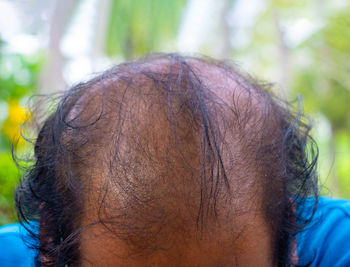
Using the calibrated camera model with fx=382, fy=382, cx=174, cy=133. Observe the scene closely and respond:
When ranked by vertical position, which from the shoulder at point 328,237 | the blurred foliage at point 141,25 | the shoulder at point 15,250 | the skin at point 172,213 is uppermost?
the blurred foliage at point 141,25

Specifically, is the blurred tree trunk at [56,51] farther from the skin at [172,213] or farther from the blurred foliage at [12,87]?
the skin at [172,213]

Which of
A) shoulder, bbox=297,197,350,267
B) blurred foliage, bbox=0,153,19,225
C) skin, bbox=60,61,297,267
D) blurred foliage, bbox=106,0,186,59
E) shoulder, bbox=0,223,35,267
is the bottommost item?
blurred foliage, bbox=0,153,19,225

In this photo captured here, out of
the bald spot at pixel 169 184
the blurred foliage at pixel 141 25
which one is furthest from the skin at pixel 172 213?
the blurred foliage at pixel 141 25

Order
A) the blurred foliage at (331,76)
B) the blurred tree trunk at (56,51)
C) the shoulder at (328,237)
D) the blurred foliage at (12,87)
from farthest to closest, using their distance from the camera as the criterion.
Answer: the blurred foliage at (331,76)
the blurred tree trunk at (56,51)
the blurred foliage at (12,87)
the shoulder at (328,237)

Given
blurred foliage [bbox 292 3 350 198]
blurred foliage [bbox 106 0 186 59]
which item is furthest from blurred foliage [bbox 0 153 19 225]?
blurred foliage [bbox 292 3 350 198]

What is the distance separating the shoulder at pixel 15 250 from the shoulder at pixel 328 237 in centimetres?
100

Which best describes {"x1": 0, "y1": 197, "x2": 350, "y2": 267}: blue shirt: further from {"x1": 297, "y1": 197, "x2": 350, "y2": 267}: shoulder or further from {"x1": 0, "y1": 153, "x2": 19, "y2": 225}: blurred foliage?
{"x1": 0, "y1": 153, "x2": 19, "y2": 225}: blurred foliage

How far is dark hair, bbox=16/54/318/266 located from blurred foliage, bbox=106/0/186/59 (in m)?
9.88

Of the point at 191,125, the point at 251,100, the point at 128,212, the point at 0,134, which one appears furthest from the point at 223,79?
the point at 0,134

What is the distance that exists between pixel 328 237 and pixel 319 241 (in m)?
0.03

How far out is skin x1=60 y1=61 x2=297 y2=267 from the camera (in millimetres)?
922

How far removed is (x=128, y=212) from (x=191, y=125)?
27 centimetres

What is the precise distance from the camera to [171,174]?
0.94 m

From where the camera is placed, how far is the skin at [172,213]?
0.92 meters
